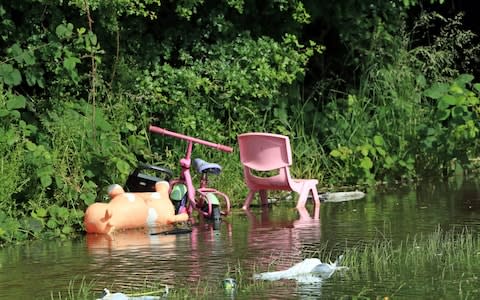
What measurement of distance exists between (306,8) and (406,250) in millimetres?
7748

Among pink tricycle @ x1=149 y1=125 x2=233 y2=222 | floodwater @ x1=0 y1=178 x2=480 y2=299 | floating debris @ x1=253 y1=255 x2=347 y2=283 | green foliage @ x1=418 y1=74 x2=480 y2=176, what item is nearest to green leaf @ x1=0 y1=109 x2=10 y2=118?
floodwater @ x1=0 y1=178 x2=480 y2=299

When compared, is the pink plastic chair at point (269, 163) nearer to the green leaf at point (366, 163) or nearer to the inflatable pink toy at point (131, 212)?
the inflatable pink toy at point (131, 212)

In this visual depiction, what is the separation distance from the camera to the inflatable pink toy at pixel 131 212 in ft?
37.4

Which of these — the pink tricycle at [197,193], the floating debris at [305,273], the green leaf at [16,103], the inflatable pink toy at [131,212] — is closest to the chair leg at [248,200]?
the pink tricycle at [197,193]

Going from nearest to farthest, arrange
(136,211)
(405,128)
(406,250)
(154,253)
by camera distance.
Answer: (406,250), (154,253), (136,211), (405,128)

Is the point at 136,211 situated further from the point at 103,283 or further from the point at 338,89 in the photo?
the point at 338,89

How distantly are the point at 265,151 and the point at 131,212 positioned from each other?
2.19 meters

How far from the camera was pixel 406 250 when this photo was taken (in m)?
9.10

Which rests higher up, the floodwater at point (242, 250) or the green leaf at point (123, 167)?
the green leaf at point (123, 167)

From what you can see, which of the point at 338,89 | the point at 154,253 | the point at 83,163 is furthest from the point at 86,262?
the point at 338,89

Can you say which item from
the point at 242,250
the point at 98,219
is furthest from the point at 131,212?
the point at 242,250

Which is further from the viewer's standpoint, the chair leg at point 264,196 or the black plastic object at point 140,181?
the chair leg at point 264,196

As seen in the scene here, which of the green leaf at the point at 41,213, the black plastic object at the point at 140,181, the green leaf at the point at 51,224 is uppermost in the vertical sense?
the black plastic object at the point at 140,181

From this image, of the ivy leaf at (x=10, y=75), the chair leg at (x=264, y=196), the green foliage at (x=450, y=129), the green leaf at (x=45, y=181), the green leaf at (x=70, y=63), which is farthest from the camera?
the green foliage at (x=450, y=129)
